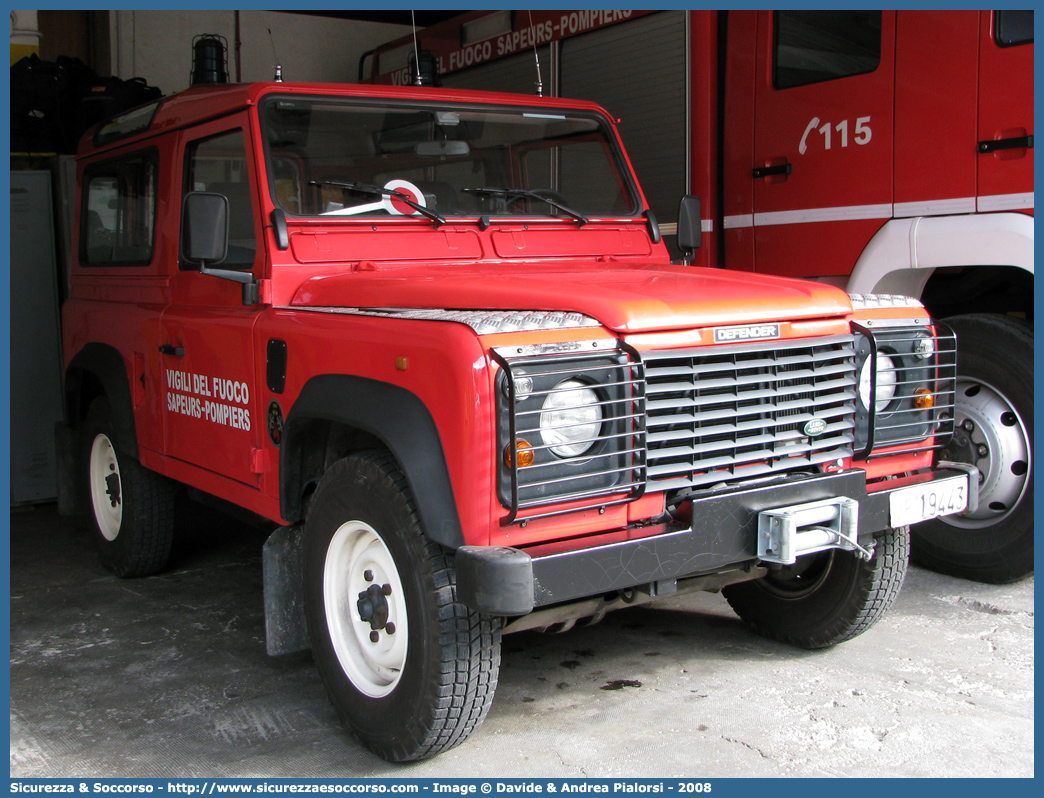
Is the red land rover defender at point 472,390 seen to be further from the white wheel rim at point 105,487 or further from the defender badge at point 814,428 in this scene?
the white wheel rim at point 105,487

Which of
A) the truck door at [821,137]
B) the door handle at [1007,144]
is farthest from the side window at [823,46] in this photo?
the door handle at [1007,144]

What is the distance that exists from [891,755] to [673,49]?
3.51m

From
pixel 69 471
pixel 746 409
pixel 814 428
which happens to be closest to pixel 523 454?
pixel 746 409

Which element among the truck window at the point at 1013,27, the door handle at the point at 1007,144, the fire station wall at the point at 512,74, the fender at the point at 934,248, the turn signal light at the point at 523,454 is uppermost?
the fire station wall at the point at 512,74

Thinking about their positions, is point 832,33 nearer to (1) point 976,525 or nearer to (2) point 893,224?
(2) point 893,224

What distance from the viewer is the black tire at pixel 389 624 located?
2619 mm

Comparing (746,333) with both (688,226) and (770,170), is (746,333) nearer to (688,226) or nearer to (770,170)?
(688,226)

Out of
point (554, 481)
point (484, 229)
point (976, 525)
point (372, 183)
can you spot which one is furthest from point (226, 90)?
point (976, 525)

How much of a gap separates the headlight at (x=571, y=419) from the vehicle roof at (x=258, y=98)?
175 cm

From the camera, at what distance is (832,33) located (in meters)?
4.52

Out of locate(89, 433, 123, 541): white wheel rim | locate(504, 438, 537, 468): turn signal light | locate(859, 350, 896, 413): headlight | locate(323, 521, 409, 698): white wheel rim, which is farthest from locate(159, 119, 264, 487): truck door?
locate(859, 350, 896, 413): headlight

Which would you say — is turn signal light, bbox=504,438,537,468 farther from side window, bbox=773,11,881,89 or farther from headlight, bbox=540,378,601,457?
side window, bbox=773,11,881,89

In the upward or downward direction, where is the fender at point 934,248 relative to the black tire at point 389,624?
upward

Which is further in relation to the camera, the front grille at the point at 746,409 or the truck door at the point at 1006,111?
the truck door at the point at 1006,111
